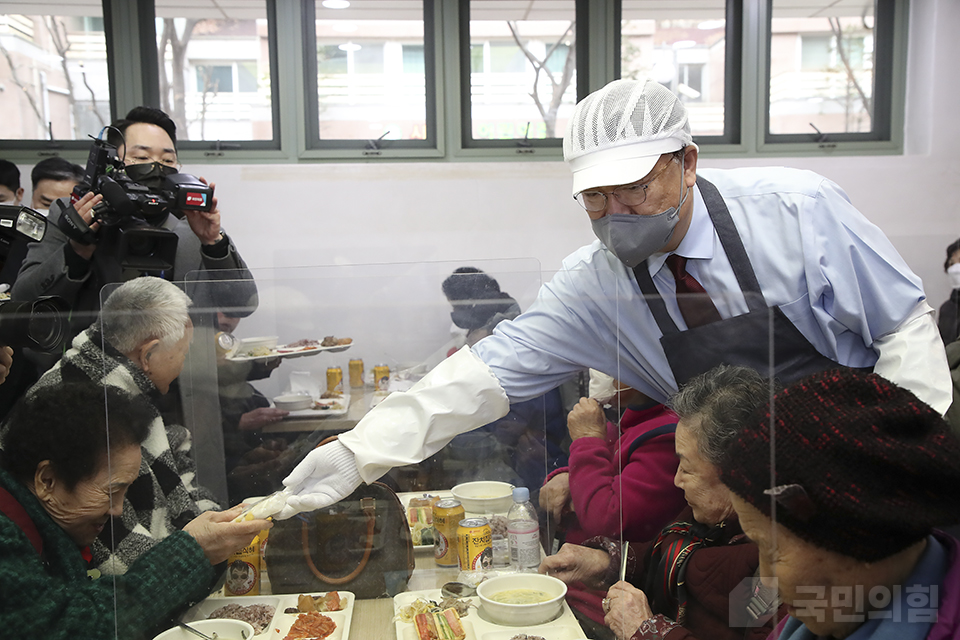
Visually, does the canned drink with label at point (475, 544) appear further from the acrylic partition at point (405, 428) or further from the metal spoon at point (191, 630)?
the metal spoon at point (191, 630)

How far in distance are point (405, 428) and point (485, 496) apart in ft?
0.66

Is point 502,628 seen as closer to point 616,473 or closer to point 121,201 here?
point 616,473

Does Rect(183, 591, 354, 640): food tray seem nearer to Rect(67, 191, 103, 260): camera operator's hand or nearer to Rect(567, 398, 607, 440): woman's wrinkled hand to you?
Rect(567, 398, 607, 440): woman's wrinkled hand

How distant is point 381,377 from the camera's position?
4.32 ft

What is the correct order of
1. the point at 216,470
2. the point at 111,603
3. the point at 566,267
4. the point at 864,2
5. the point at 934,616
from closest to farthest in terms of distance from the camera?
the point at 934,616 → the point at 111,603 → the point at 216,470 → the point at 566,267 → the point at 864,2

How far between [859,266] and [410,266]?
0.82 m

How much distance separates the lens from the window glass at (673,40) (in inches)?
148

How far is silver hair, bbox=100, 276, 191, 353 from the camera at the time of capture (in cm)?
118

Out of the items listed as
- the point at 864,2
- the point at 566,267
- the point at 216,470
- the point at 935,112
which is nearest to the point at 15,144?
the point at 216,470

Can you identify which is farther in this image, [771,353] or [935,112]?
[935,112]

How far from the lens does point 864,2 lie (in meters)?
3.75

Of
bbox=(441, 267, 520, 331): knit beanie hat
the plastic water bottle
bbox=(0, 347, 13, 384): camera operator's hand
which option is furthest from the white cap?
bbox=(0, 347, 13, 384): camera operator's hand

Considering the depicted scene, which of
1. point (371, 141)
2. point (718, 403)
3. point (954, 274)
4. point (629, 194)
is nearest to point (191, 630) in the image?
point (718, 403)

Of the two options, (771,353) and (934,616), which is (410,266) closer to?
(771,353)
